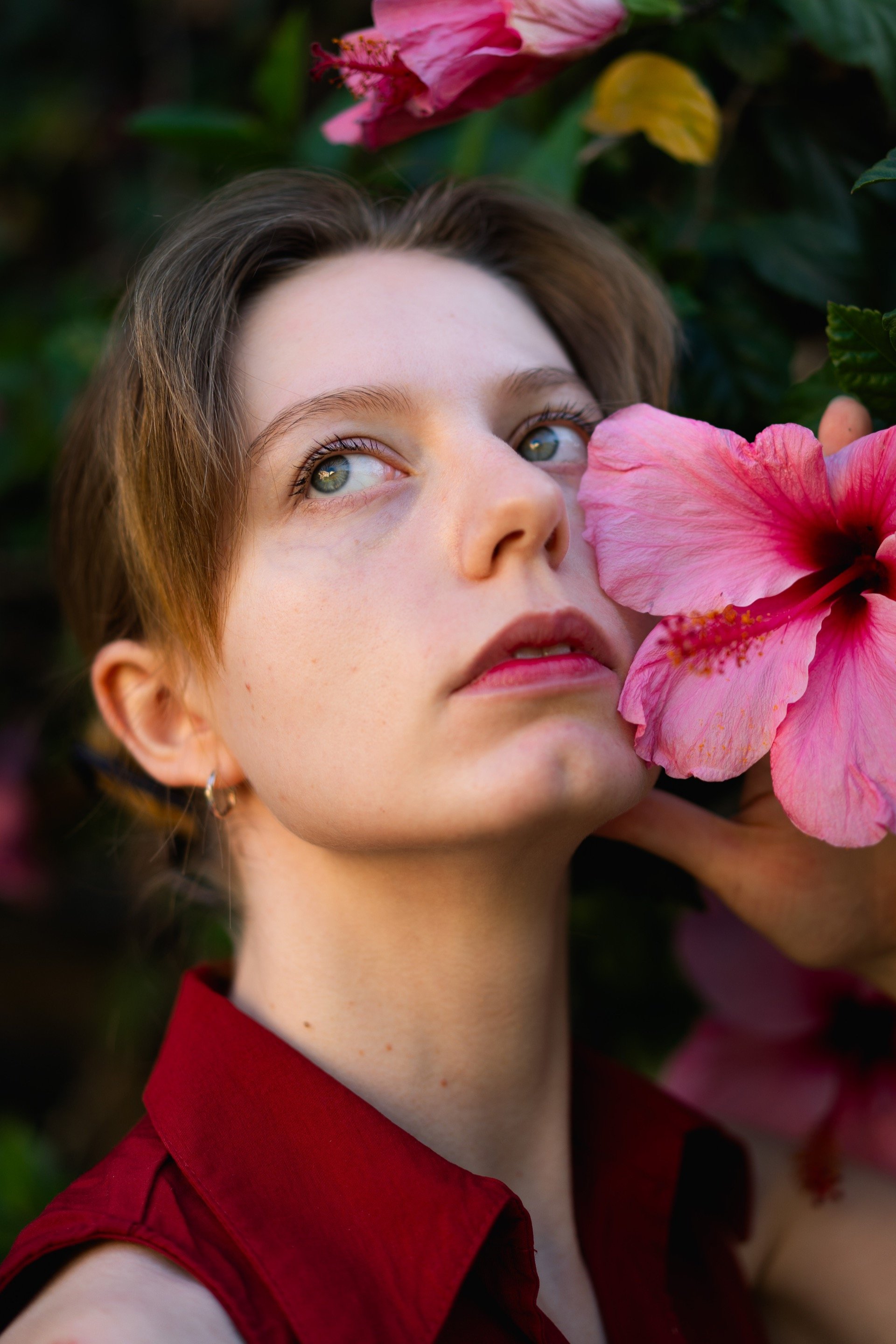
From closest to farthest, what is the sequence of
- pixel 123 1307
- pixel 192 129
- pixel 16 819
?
pixel 123 1307 → pixel 192 129 → pixel 16 819

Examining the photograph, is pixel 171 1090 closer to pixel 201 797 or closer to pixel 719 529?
pixel 201 797

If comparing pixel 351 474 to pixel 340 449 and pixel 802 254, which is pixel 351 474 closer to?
pixel 340 449

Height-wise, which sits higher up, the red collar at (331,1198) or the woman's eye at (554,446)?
the woman's eye at (554,446)

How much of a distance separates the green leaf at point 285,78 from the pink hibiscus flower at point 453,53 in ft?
1.94

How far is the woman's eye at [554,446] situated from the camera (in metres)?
1.13

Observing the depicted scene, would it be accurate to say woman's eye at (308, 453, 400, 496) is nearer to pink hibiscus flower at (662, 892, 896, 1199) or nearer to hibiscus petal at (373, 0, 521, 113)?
hibiscus petal at (373, 0, 521, 113)

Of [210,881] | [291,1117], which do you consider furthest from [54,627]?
[291,1117]

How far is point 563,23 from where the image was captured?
102cm

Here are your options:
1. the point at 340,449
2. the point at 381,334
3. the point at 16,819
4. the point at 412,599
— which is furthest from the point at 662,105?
the point at 16,819

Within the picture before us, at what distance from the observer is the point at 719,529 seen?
0.93 meters

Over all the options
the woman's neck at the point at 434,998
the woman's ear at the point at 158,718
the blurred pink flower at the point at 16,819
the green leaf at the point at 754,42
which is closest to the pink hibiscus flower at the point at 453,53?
the green leaf at the point at 754,42

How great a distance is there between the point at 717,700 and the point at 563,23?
63 cm

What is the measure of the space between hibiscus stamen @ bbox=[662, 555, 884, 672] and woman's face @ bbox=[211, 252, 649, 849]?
0.08 meters

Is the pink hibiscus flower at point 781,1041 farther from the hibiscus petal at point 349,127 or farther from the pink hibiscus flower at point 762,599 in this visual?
the hibiscus petal at point 349,127
